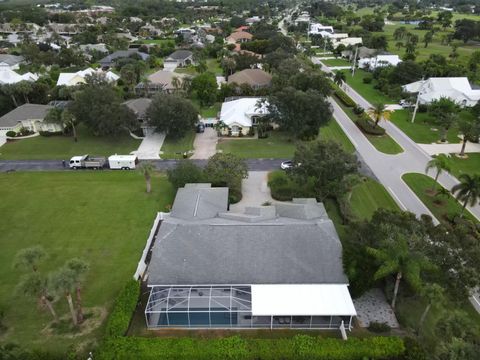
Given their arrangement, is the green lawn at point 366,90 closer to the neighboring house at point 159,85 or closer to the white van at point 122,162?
the neighboring house at point 159,85

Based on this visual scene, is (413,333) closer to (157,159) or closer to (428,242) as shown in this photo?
(428,242)

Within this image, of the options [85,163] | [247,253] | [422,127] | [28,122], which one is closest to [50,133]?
[28,122]

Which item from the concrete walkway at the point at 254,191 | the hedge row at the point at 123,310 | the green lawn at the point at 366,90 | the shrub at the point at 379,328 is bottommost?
the green lawn at the point at 366,90

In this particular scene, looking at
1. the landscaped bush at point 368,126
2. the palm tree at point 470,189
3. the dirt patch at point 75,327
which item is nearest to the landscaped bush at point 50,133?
the dirt patch at point 75,327

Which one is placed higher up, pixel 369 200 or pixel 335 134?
pixel 369 200

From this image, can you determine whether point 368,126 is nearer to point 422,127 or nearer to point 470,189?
point 422,127

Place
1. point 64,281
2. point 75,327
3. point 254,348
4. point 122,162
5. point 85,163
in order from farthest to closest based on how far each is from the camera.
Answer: point 85,163 → point 122,162 → point 75,327 → point 64,281 → point 254,348
